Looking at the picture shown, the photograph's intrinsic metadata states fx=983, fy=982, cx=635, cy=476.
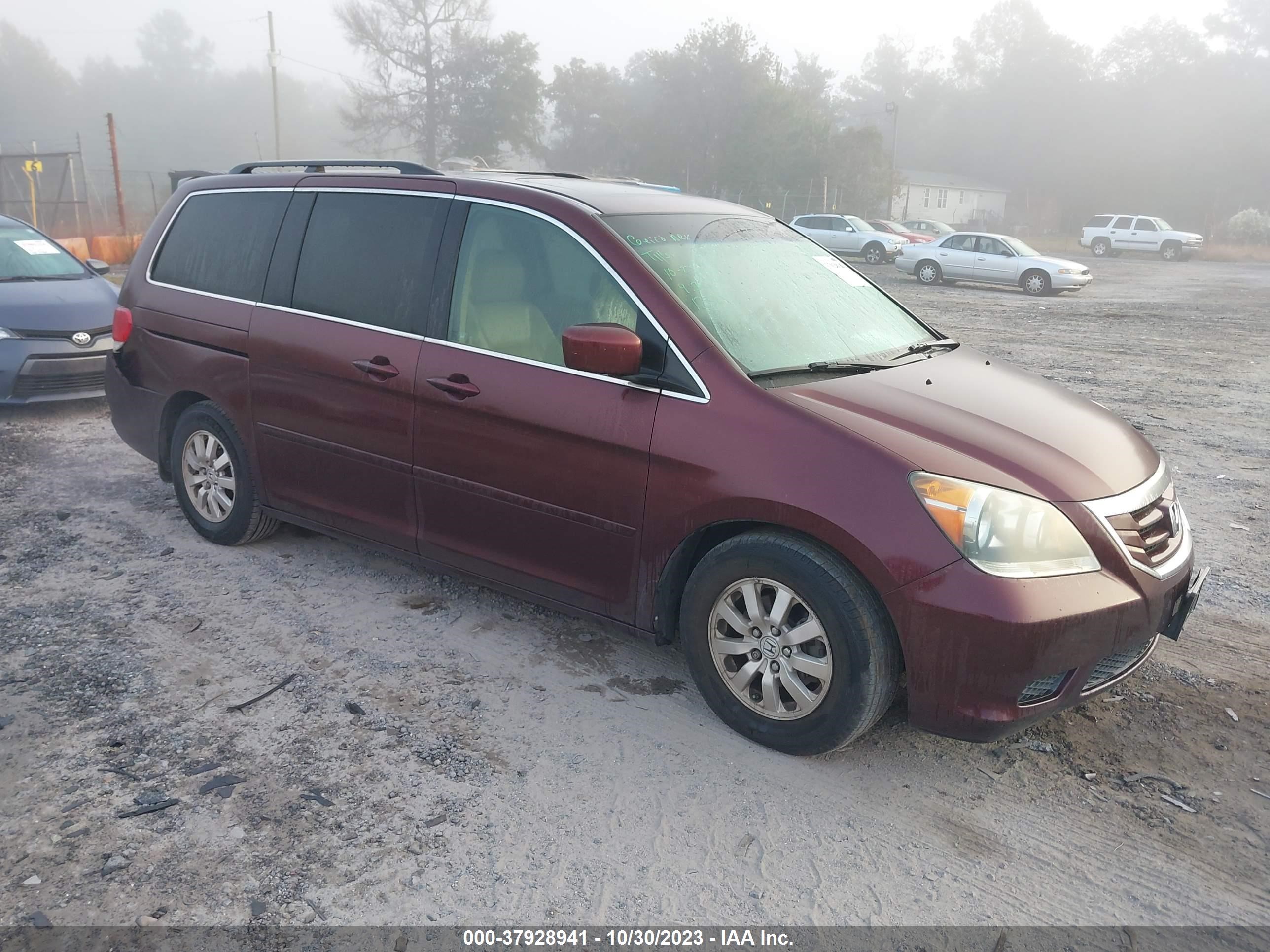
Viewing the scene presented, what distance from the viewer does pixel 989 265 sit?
24047 mm

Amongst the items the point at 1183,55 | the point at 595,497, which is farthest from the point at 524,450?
the point at 1183,55

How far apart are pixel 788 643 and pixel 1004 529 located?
0.78 metres

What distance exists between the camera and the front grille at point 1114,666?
3139mm

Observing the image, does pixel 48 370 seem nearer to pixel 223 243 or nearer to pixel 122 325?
pixel 122 325

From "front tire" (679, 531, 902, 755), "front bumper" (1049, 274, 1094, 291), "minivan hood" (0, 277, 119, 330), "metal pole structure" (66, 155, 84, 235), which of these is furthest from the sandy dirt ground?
"metal pole structure" (66, 155, 84, 235)

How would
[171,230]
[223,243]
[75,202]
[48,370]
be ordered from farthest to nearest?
1. [75,202]
2. [48,370]
3. [171,230]
4. [223,243]

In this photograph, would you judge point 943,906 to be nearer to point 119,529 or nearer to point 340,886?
point 340,886

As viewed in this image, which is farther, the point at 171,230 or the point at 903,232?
the point at 903,232

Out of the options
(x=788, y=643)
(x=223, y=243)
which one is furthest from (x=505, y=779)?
(x=223, y=243)

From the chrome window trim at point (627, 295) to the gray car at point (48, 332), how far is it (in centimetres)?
487

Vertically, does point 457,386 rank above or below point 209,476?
above

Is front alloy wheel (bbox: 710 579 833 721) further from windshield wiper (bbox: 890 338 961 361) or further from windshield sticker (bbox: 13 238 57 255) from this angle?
windshield sticker (bbox: 13 238 57 255)

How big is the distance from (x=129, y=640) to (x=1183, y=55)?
101 m

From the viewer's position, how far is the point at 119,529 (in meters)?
5.48
